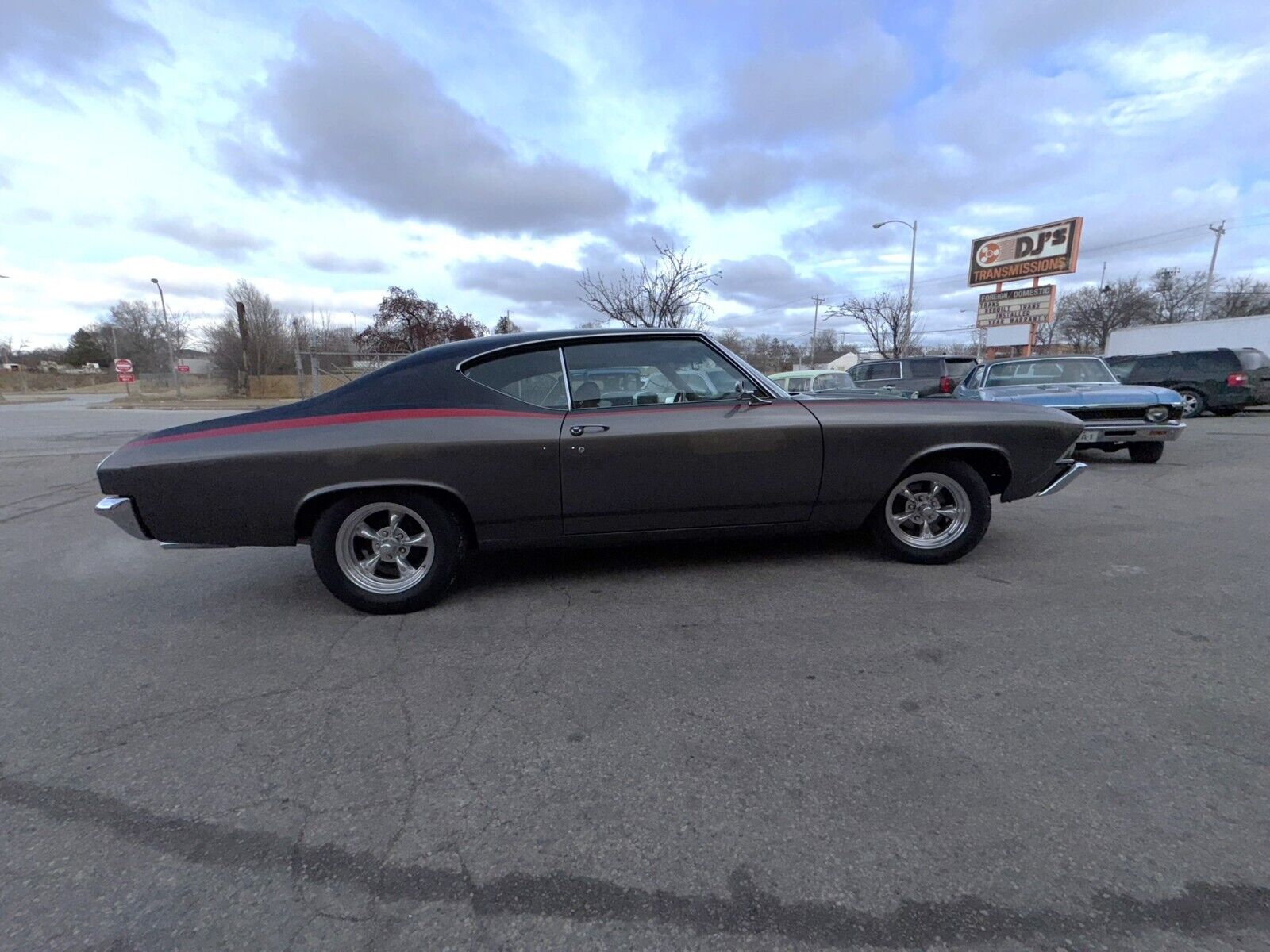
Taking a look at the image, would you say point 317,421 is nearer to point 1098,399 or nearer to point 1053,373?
point 1098,399

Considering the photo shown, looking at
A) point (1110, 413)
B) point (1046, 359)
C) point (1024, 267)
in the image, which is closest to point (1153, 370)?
point (1046, 359)

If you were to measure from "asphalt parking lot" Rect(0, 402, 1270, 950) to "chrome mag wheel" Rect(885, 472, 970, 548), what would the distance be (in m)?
0.23

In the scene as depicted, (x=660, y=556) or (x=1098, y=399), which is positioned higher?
(x=1098, y=399)

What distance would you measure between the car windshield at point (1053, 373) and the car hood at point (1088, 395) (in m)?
0.20

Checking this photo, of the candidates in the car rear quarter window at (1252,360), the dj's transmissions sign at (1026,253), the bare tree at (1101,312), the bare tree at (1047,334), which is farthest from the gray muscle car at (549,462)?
the bare tree at (1101,312)

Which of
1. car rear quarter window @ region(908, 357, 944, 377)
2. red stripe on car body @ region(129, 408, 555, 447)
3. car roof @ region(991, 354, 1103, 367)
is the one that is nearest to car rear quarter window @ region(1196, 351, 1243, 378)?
car rear quarter window @ region(908, 357, 944, 377)

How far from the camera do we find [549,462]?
3387 mm

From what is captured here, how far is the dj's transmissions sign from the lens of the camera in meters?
26.4

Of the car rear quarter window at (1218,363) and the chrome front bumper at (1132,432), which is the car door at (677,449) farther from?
the car rear quarter window at (1218,363)

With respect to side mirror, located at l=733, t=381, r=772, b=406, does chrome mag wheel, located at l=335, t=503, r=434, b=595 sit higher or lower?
lower

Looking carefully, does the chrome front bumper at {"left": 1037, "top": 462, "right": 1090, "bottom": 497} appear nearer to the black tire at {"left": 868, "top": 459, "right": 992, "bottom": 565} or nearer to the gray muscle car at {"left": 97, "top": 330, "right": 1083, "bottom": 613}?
the gray muscle car at {"left": 97, "top": 330, "right": 1083, "bottom": 613}

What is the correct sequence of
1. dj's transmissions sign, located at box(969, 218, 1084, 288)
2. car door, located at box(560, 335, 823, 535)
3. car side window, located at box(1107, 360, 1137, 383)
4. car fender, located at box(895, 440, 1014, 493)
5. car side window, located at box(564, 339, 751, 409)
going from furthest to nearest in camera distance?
dj's transmissions sign, located at box(969, 218, 1084, 288)
car side window, located at box(1107, 360, 1137, 383)
car fender, located at box(895, 440, 1014, 493)
car side window, located at box(564, 339, 751, 409)
car door, located at box(560, 335, 823, 535)

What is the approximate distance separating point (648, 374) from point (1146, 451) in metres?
7.92

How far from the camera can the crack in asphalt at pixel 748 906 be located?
1.47 m
